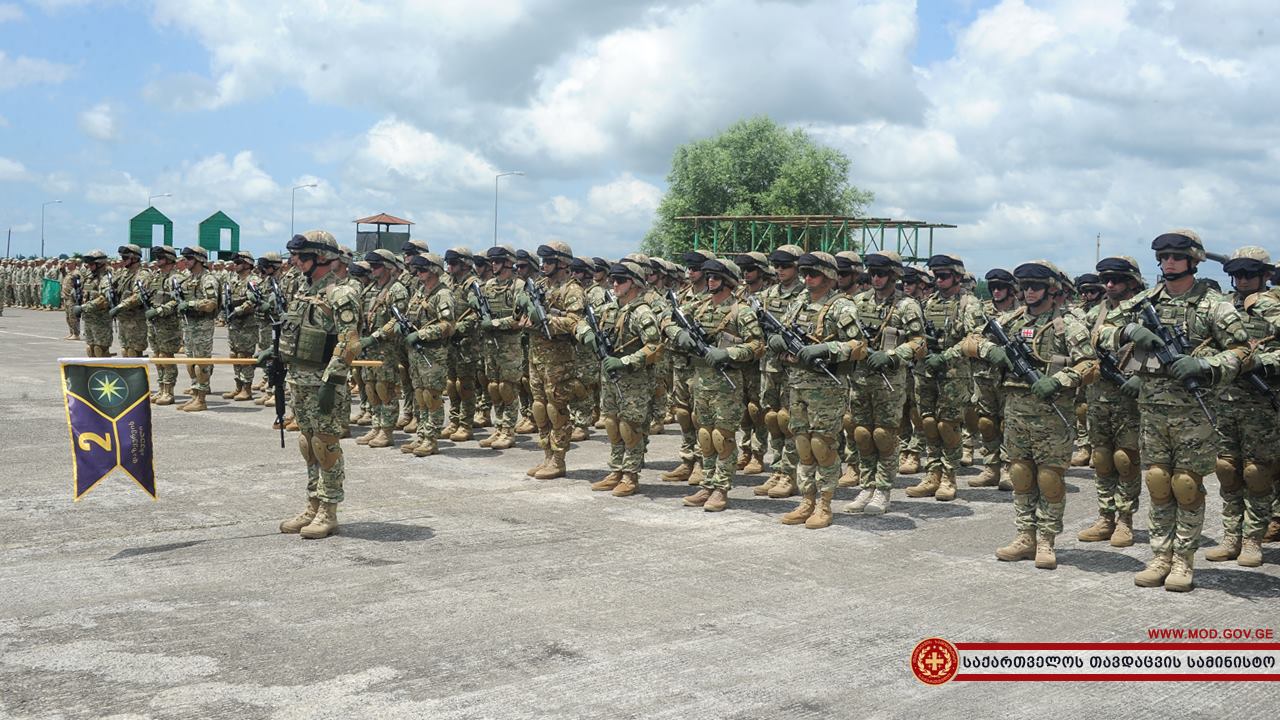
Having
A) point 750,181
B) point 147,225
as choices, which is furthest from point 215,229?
point 750,181

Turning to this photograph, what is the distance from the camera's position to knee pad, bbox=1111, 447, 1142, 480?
27.2 feet

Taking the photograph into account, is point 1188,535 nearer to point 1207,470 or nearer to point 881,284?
point 1207,470

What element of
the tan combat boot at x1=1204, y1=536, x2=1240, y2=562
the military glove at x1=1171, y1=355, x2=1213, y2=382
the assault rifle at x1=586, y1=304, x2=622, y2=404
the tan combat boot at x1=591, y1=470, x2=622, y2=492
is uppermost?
the assault rifle at x1=586, y1=304, x2=622, y2=404

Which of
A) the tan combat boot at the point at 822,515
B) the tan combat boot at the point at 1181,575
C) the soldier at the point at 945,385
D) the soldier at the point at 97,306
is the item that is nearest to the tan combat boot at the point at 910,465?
the soldier at the point at 945,385

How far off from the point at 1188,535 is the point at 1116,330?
1.41m

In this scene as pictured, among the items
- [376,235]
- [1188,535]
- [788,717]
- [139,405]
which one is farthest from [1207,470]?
[376,235]

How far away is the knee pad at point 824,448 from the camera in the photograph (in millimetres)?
8578

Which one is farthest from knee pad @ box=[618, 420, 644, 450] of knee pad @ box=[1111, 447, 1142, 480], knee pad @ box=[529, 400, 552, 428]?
knee pad @ box=[1111, 447, 1142, 480]

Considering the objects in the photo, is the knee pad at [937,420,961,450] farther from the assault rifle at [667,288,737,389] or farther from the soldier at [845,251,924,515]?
the assault rifle at [667,288,737,389]

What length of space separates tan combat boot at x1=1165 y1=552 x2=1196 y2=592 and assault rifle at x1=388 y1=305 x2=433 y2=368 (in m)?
8.17

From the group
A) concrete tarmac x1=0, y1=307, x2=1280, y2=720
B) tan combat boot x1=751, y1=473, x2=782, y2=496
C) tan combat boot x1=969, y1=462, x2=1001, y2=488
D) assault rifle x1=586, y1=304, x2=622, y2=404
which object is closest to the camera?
concrete tarmac x1=0, y1=307, x2=1280, y2=720

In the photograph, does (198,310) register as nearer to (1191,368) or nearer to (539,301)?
(539,301)

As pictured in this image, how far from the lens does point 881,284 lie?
31.5 feet

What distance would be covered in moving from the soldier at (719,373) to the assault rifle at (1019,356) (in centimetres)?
213
